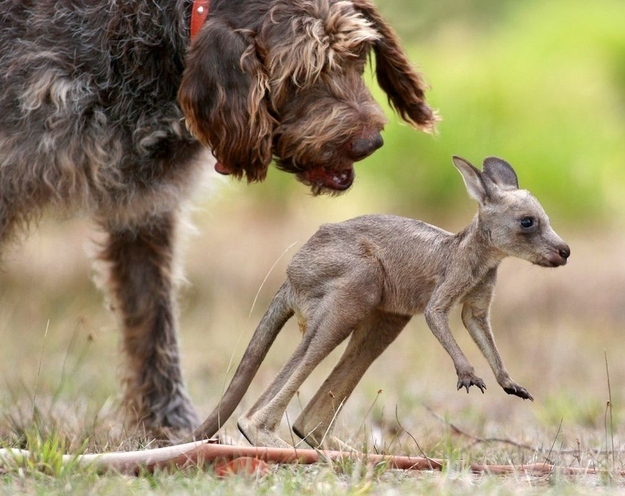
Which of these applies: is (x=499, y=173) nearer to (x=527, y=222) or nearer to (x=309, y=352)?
(x=527, y=222)

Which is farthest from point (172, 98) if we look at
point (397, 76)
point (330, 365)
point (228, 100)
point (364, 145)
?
point (330, 365)

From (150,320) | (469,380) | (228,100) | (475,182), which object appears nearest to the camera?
(469,380)

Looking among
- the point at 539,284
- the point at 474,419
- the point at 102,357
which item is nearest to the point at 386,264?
the point at 474,419

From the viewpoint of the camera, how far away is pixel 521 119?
1284cm

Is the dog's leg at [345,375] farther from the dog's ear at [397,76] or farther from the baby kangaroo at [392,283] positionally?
the dog's ear at [397,76]

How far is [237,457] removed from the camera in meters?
3.90

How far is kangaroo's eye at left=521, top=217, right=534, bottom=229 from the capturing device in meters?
3.79

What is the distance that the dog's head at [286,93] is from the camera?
441cm

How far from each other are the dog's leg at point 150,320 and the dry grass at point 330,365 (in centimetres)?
18

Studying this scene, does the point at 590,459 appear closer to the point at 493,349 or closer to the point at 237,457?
the point at 493,349

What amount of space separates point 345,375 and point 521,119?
355 inches

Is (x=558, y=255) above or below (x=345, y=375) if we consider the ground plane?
above

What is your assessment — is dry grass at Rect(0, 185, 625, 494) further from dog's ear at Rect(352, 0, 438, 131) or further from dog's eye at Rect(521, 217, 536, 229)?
dog's ear at Rect(352, 0, 438, 131)

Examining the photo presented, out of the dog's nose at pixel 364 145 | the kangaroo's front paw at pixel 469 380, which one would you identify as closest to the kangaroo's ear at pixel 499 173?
the dog's nose at pixel 364 145
